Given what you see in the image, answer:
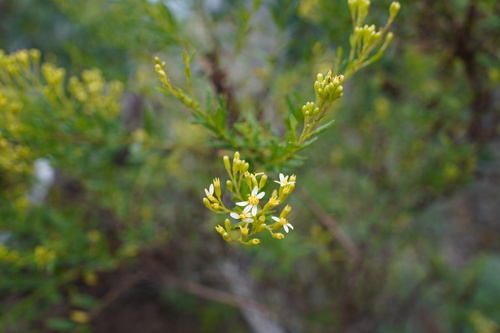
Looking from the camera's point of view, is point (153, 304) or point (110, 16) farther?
point (153, 304)

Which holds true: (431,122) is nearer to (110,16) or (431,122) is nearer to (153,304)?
(110,16)

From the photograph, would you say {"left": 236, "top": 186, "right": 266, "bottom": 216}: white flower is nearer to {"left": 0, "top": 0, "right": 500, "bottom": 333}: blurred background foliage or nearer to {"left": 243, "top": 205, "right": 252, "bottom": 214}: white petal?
{"left": 243, "top": 205, "right": 252, "bottom": 214}: white petal

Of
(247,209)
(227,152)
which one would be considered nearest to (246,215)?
(247,209)

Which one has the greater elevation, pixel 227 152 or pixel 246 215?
pixel 227 152

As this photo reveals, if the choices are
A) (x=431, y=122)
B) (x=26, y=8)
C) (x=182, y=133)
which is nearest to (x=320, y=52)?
(x=431, y=122)

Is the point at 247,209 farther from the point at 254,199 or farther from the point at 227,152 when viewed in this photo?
the point at 227,152

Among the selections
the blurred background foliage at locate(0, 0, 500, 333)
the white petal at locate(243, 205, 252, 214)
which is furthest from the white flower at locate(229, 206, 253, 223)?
the blurred background foliage at locate(0, 0, 500, 333)

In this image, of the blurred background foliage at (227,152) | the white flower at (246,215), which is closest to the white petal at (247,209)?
the white flower at (246,215)

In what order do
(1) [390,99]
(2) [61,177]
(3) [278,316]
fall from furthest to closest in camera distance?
1. (2) [61,177]
2. (3) [278,316]
3. (1) [390,99]
